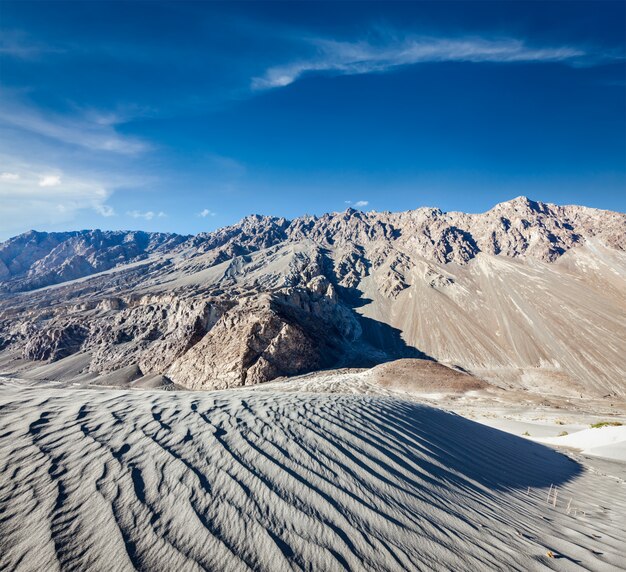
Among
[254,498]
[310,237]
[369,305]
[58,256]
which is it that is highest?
[310,237]

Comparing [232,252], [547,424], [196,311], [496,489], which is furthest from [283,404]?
[232,252]

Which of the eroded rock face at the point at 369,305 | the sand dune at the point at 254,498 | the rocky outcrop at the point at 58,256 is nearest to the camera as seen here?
the sand dune at the point at 254,498

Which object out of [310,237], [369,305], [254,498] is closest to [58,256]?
[310,237]

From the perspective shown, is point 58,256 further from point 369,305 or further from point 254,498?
point 254,498

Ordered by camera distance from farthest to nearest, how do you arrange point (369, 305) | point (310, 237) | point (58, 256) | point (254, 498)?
point (58, 256) → point (310, 237) → point (369, 305) → point (254, 498)

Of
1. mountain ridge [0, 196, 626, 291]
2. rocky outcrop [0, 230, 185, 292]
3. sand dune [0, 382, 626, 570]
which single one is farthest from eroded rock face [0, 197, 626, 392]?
sand dune [0, 382, 626, 570]

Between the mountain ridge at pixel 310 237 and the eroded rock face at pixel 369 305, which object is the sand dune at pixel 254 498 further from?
the mountain ridge at pixel 310 237

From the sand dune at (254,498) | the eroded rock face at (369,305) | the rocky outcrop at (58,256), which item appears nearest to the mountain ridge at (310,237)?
the rocky outcrop at (58,256)
